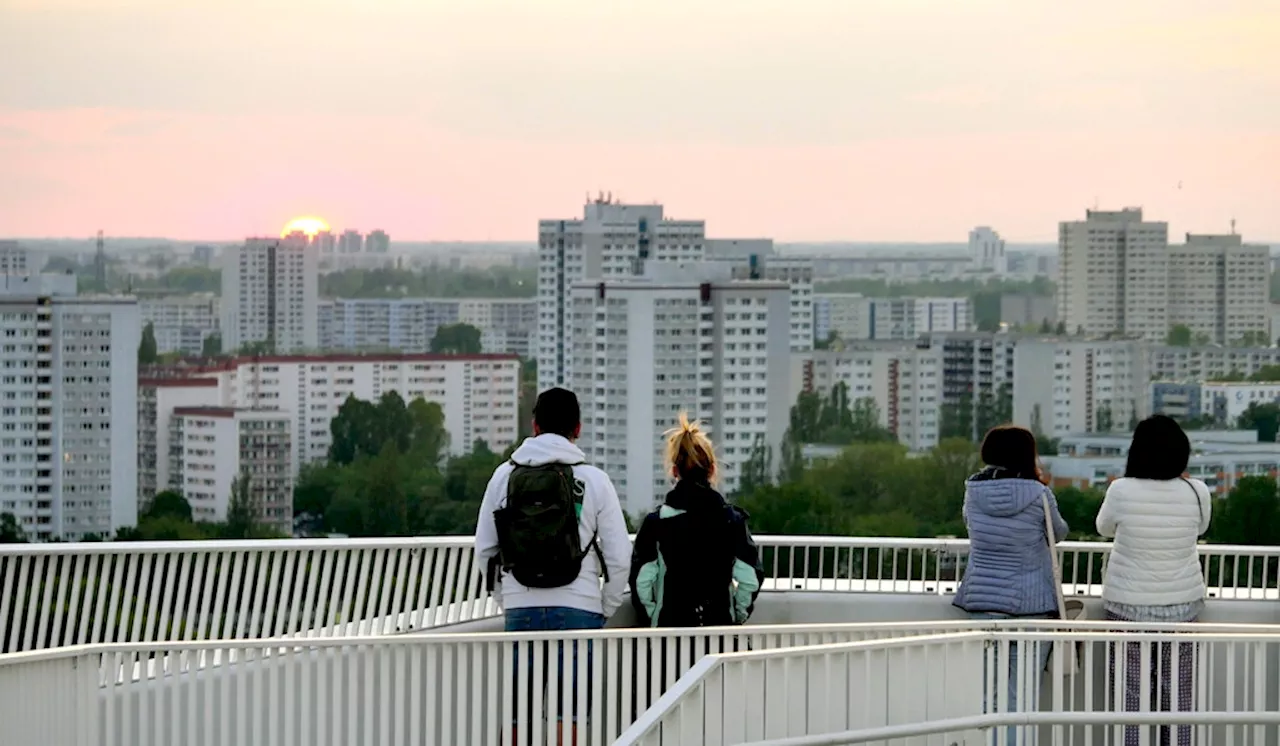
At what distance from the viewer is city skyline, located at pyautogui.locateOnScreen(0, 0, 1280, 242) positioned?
96.6 meters

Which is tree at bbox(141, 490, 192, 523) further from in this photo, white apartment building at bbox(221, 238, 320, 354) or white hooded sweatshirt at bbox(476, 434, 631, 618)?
white hooded sweatshirt at bbox(476, 434, 631, 618)

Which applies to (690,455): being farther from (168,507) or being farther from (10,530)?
(168,507)

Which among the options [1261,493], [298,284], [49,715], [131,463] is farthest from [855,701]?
[298,284]

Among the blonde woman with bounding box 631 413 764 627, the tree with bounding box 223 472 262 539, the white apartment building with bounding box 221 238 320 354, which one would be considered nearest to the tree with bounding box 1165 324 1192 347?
the white apartment building with bounding box 221 238 320 354

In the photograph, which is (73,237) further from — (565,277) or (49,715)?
(49,715)

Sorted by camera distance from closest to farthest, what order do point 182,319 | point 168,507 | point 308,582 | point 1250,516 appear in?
point 308,582 → point 1250,516 → point 168,507 → point 182,319

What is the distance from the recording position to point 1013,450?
6359 millimetres

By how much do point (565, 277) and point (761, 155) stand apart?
1126cm

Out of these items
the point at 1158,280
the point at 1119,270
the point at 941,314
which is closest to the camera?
the point at 1158,280

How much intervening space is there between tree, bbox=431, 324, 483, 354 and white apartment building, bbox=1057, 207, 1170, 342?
99.2 ft

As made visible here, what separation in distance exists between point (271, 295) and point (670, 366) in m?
32.1

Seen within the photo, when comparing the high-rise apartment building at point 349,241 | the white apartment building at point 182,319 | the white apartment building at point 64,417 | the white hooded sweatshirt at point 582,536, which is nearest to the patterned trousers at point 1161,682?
the white hooded sweatshirt at point 582,536

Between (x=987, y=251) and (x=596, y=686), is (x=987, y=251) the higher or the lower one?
the higher one

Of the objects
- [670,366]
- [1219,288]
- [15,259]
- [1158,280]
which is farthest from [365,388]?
[1219,288]
